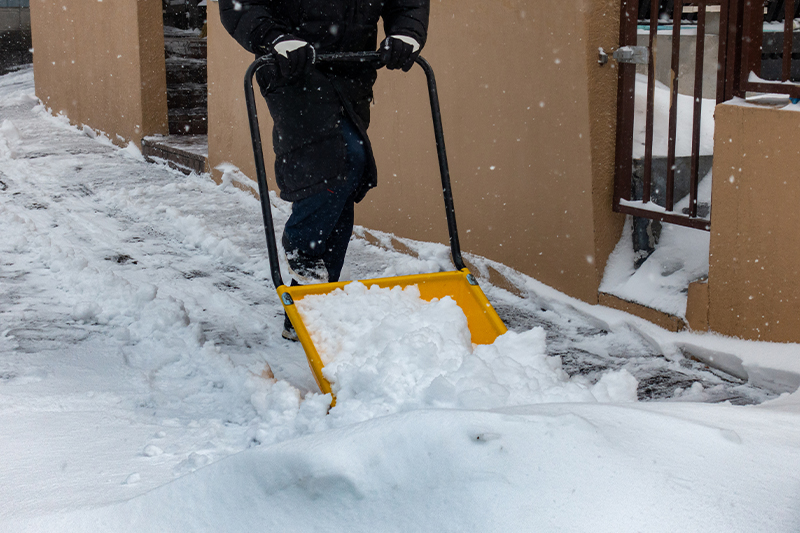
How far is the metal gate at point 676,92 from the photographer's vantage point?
8.52 feet

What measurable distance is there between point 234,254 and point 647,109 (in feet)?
7.27

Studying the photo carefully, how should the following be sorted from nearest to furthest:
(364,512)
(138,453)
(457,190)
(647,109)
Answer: (364,512), (138,453), (647,109), (457,190)

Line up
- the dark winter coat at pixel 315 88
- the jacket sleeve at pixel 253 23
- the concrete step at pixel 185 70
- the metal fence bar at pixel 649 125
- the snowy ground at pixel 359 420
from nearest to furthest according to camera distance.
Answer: the snowy ground at pixel 359 420 < the jacket sleeve at pixel 253 23 < the dark winter coat at pixel 315 88 < the metal fence bar at pixel 649 125 < the concrete step at pixel 185 70

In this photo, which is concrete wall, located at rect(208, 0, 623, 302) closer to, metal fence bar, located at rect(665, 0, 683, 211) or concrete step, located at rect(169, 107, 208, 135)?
metal fence bar, located at rect(665, 0, 683, 211)

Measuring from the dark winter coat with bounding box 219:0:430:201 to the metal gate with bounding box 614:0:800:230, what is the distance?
82 cm

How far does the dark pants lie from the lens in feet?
9.26

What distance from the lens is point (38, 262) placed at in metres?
4.00

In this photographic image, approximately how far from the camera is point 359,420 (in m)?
1.94

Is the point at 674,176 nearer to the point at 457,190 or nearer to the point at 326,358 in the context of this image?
the point at 457,190

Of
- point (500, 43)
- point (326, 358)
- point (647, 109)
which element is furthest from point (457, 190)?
point (326, 358)

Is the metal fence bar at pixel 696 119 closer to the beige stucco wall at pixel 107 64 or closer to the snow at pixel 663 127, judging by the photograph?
the snow at pixel 663 127

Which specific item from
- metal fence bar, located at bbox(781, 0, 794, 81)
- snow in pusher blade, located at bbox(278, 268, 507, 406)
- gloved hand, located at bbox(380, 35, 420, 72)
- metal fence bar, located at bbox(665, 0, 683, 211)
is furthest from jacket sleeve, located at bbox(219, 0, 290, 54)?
metal fence bar, located at bbox(781, 0, 794, 81)

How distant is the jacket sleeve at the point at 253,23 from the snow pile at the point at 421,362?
840 mm

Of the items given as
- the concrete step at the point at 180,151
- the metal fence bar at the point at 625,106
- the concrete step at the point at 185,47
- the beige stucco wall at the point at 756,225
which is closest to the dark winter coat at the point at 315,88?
the metal fence bar at the point at 625,106
